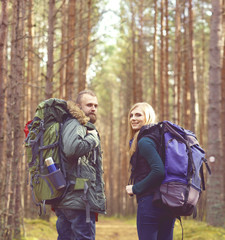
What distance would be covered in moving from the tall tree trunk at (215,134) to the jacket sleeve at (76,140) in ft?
18.9

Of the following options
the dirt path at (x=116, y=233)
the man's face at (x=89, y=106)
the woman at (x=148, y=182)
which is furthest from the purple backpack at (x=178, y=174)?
the dirt path at (x=116, y=233)

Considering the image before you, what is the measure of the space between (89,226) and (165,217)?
77cm

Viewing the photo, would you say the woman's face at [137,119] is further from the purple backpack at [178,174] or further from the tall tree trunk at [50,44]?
the tall tree trunk at [50,44]

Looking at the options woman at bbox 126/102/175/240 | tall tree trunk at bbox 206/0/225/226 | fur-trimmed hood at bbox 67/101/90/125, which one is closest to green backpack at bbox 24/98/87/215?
fur-trimmed hood at bbox 67/101/90/125

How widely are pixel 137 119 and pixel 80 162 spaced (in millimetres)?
677

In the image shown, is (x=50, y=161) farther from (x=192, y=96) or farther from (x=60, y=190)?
(x=192, y=96)

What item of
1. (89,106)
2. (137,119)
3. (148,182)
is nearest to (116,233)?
(89,106)

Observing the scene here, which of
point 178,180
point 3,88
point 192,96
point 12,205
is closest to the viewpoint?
point 178,180

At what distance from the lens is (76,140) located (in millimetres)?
3852

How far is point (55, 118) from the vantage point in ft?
13.3

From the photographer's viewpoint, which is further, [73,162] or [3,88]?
[3,88]

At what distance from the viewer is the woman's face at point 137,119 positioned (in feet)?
12.7

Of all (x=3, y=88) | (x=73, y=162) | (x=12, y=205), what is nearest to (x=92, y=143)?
(x=73, y=162)

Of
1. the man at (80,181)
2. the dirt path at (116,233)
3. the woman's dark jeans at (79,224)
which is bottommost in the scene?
the dirt path at (116,233)
